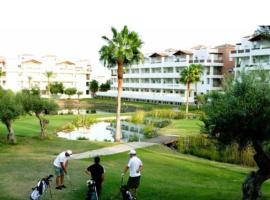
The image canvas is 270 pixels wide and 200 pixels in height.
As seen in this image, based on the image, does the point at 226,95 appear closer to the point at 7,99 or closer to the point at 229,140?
the point at 229,140

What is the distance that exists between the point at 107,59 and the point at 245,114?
23.1 metres

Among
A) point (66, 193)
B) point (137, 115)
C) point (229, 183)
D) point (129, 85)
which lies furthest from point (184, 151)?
point (129, 85)

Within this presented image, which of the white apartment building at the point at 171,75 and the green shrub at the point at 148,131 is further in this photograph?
the white apartment building at the point at 171,75

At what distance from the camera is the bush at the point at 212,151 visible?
2775 centimetres

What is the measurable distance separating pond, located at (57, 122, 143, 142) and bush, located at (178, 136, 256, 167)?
8173mm

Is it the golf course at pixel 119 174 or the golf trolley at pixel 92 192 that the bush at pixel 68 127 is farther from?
the golf trolley at pixel 92 192

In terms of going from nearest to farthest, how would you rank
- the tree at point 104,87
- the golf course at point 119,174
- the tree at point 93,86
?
the golf course at point 119,174 < the tree at point 93,86 < the tree at point 104,87

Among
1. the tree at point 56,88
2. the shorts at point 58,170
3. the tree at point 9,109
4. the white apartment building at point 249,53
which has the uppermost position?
the white apartment building at point 249,53

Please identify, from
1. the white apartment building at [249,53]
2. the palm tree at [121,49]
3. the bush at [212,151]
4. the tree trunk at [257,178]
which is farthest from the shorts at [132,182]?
the white apartment building at [249,53]

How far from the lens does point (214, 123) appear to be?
43.6 feet

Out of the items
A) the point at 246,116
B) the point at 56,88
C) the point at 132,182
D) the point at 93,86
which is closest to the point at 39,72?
the point at 56,88

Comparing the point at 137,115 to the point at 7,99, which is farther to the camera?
the point at 137,115

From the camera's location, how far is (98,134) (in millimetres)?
46281

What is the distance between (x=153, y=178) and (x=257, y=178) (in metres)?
6.84
